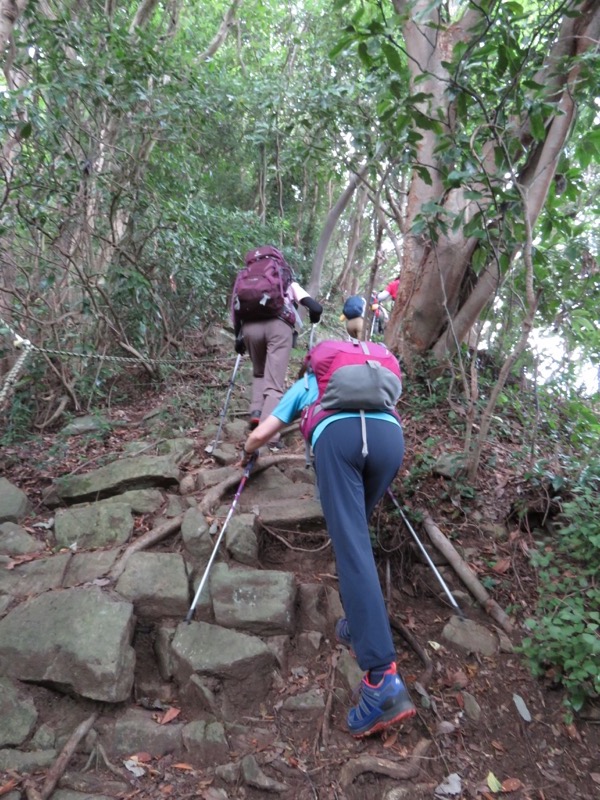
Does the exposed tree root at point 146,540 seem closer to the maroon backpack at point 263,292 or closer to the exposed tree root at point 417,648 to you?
the exposed tree root at point 417,648

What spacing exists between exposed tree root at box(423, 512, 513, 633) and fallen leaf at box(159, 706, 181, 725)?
2.06m

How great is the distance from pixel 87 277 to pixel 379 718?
6.00 metres

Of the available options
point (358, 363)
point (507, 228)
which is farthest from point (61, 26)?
point (358, 363)

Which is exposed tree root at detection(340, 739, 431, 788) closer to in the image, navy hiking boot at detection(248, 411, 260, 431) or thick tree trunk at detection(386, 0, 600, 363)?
navy hiking boot at detection(248, 411, 260, 431)

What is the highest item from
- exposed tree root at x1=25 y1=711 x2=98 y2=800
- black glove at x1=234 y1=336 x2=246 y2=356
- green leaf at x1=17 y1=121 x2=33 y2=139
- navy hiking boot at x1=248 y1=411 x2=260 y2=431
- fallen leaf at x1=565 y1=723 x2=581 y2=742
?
green leaf at x1=17 y1=121 x2=33 y2=139

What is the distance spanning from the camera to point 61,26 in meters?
6.00

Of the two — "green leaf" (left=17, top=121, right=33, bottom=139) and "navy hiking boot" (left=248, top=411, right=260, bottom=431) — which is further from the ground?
"green leaf" (left=17, top=121, right=33, bottom=139)

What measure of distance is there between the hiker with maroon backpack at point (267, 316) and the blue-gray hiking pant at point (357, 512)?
2.47 metres

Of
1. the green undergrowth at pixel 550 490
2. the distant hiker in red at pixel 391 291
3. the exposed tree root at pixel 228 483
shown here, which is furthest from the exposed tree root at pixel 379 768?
the distant hiker in red at pixel 391 291

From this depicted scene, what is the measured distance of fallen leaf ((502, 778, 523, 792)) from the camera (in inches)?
101

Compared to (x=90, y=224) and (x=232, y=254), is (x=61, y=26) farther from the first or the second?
(x=232, y=254)

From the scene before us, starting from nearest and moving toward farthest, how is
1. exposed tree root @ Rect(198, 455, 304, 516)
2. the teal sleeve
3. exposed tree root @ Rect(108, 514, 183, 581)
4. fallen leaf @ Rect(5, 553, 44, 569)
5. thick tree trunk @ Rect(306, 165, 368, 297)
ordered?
the teal sleeve < exposed tree root @ Rect(108, 514, 183, 581) < fallen leaf @ Rect(5, 553, 44, 569) < exposed tree root @ Rect(198, 455, 304, 516) < thick tree trunk @ Rect(306, 165, 368, 297)

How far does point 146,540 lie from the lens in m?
4.09

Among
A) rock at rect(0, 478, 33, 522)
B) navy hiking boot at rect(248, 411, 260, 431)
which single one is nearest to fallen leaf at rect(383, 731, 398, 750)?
navy hiking boot at rect(248, 411, 260, 431)
